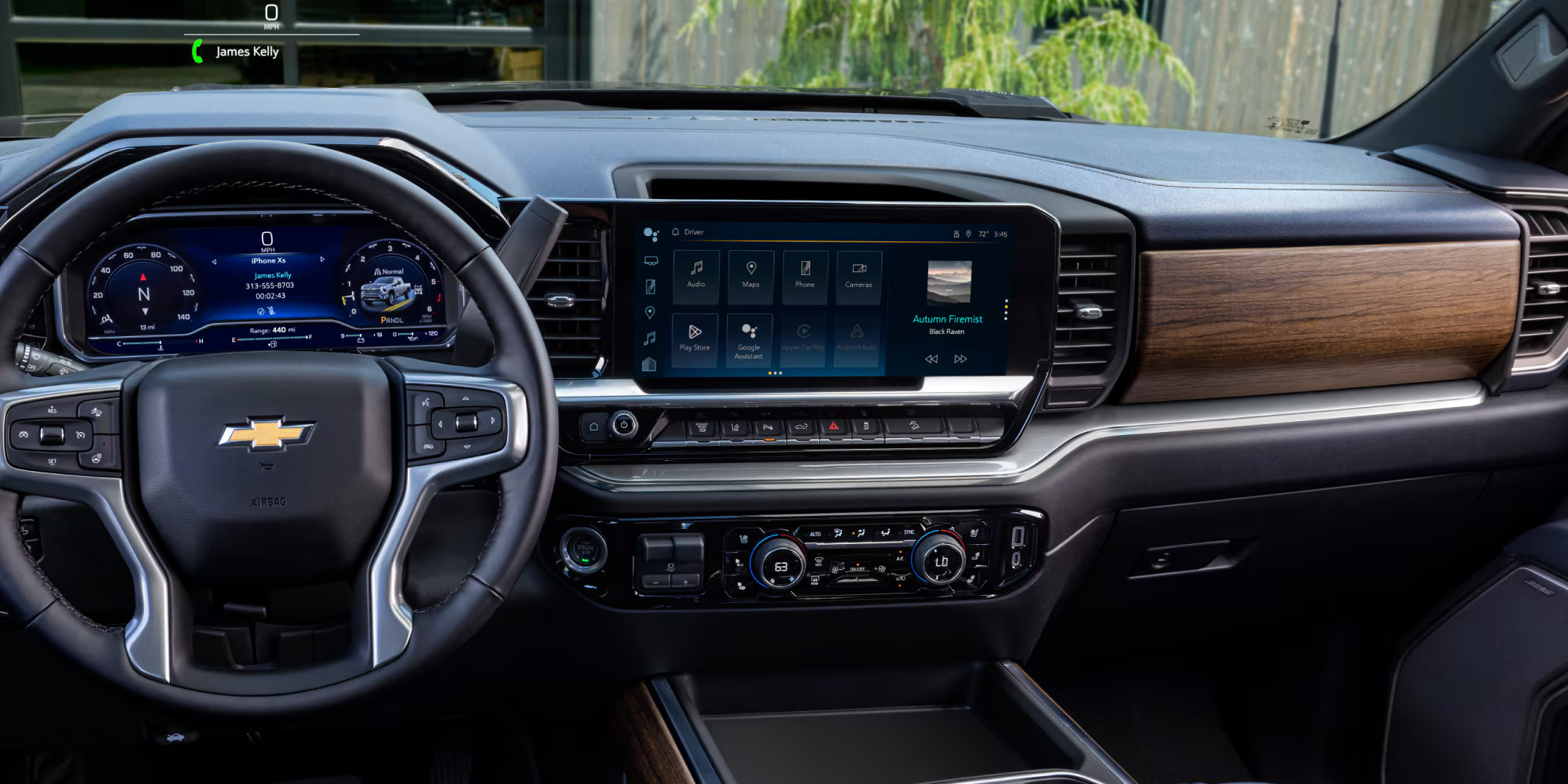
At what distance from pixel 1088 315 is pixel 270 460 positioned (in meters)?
0.98

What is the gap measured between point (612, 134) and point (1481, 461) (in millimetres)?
1430

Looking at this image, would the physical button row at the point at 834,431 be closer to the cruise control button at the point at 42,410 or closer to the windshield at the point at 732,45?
the cruise control button at the point at 42,410

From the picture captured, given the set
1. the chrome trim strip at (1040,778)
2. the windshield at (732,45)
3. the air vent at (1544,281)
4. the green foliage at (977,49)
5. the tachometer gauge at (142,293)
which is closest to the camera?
the tachometer gauge at (142,293)

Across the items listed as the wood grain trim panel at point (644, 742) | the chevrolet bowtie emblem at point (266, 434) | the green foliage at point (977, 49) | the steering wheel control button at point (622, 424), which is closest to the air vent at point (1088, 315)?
the steering wheel control button at point (622, 424)

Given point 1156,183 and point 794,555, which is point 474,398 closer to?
point 794,555

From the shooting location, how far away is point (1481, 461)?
190 cm

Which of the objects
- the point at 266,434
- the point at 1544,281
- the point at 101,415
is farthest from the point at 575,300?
the point at 1544,281

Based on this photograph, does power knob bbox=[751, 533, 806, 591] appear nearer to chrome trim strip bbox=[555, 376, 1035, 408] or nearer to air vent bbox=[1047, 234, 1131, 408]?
chrome trim strip bbox=[555, 376, 1035, 408]

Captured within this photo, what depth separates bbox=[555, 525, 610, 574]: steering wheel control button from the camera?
1.47 metres

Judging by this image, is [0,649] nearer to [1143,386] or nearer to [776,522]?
[776,522]

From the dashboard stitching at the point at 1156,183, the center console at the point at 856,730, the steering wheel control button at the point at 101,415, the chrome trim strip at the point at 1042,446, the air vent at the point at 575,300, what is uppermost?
Result: the dashboard stitching at the point at 1156,183

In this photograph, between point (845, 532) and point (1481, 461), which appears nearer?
point (845, 532)

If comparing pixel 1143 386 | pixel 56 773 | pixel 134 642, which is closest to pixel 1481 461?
pixel 1143 386

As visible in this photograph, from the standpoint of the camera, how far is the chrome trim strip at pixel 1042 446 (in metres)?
1.47
